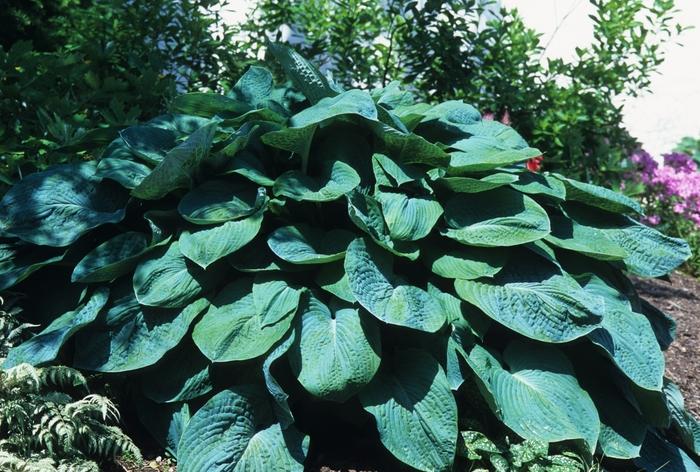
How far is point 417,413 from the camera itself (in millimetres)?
3033

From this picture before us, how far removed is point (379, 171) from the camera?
3338mm

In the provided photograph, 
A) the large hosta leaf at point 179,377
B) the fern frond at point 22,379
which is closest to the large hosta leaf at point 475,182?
the large hosta leaf at point 179,377

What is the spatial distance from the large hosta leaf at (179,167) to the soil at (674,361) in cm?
102

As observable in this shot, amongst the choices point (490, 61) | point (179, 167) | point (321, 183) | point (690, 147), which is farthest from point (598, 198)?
point (690, 147)

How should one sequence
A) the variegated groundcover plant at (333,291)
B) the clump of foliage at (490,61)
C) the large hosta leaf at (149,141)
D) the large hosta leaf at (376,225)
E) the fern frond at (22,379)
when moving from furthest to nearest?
the clump of foliage at (490,61), the large hosta leaf at (149,141), the large hosta leaf at (376,225), the variegated groundcover plant at (333,291), the fern frond at (22,379)

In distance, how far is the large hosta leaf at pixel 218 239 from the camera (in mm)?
3064

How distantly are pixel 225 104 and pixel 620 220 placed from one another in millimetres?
1817

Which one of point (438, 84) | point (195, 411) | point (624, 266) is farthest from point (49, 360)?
point (438, 84)

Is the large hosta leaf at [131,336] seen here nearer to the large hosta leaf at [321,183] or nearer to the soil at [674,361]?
the soil at [674,361]

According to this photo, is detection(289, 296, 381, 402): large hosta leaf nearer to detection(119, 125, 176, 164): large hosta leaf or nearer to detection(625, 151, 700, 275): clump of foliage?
detection(119, 125, 176, 164): large hosta leaf

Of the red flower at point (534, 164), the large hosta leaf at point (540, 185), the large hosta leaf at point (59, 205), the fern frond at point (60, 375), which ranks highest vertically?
the large hosta leaf at point (540, 185)

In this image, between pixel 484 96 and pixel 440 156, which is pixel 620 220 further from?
pixel 484 96

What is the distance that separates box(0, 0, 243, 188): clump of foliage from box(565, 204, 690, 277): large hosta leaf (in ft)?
6.95

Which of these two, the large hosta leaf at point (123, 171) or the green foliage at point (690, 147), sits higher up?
the large hosta leaf at point (123, 171)
